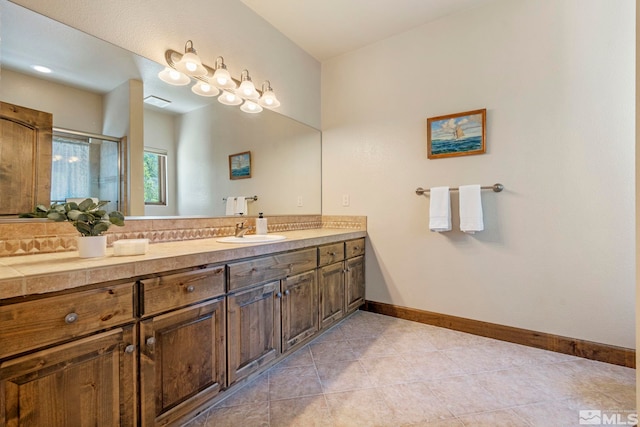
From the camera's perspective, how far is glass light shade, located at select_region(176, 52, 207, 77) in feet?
5.82

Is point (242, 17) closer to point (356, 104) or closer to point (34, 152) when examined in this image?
point (356, 104)

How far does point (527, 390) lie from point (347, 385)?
3.22 ft

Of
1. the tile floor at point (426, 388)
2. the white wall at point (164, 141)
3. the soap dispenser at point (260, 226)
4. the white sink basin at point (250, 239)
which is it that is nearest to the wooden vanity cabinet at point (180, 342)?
the tile floor at point (426, 388)

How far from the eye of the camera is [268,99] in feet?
7.85

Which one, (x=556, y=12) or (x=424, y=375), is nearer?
(x=424, y=375)

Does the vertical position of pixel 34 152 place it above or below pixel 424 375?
above

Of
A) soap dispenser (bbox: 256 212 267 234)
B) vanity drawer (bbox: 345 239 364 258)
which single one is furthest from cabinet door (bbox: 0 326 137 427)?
vanity drawer (bbox: 345 239 364 258)

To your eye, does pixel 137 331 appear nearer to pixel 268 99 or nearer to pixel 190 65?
pixel 190 65

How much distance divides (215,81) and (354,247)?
1723 millimetres

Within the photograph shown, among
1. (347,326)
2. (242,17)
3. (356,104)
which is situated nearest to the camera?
(242,17)

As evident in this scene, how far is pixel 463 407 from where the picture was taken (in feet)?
4.75

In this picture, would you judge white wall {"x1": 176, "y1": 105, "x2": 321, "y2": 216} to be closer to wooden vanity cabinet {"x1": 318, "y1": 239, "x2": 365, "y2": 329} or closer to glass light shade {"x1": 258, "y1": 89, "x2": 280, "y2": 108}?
glass light shade {"x1": 258, "y1": 89, "x2": 280, "y2": 108}

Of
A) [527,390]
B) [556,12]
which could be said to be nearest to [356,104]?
[556,12]

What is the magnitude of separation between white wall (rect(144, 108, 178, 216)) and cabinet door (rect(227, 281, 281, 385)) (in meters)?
0.78
